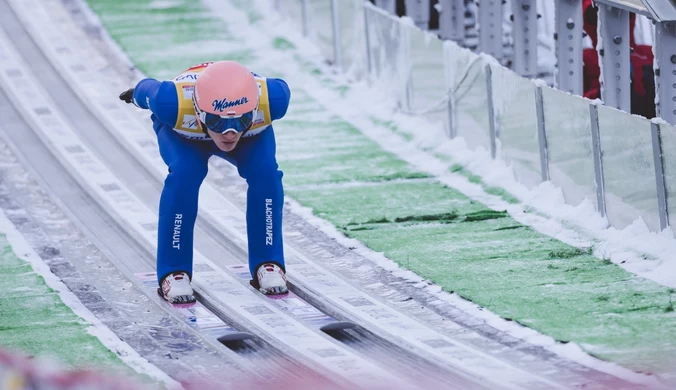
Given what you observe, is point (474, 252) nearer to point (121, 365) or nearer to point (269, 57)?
point (121, 365)

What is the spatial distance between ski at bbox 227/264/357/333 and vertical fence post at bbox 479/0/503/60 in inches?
247

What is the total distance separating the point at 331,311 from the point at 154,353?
1.20 meters

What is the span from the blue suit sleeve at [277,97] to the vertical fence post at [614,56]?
380 cm

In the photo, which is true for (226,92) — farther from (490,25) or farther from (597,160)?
(490,25)

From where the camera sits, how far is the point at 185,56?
54.4 ft

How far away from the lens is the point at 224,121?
7496 mm

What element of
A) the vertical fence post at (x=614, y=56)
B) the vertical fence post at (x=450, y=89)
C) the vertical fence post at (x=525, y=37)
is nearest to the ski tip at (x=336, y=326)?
the vertical fence post at (x=614, y=56)

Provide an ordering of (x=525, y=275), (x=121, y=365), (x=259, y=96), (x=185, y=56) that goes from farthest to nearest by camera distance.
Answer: (x=185, y=56)
(x=525, y=275)
(x=259, y=96)
(x=121, y=365)

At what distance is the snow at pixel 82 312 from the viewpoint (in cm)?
687

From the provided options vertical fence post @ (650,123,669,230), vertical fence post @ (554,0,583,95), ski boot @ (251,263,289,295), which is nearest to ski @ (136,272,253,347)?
ski boot @ (251,263,289,295)

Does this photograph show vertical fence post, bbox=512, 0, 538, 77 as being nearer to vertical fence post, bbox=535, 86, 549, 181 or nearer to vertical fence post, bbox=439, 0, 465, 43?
vertical fence post, bbox=439, 0, 465, 43

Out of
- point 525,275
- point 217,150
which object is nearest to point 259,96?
point 217,150

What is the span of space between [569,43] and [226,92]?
5.09m

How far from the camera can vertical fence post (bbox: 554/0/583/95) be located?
11.7 meters
